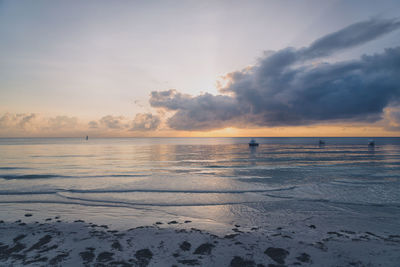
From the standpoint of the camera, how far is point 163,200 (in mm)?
14641

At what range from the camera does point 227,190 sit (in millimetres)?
17484

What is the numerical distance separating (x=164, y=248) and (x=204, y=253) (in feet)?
5.10

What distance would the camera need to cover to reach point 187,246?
7746 millimetres

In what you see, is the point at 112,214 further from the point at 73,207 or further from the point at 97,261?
the point at 97,261

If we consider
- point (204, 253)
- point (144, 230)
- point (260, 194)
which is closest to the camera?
point (204, 253)

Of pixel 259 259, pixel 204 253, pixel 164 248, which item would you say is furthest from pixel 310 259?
pixel 164 248

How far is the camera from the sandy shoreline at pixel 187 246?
21.8 feet

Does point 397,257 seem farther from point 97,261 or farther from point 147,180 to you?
point 147,180

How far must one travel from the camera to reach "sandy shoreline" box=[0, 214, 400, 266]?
666 centimetres

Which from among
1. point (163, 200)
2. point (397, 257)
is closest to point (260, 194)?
point (163, 200)

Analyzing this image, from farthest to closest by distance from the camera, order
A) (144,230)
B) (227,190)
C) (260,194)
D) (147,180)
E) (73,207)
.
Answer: (147,180)
(227,190)
(260,194)
(73,207)
(144,230)

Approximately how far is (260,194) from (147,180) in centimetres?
1174

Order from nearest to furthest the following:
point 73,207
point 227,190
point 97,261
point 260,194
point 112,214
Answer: point 97,261 < point 112,214 < point 73,207 < point 260,194 < point 227,190

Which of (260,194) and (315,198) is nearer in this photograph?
(315,198)
